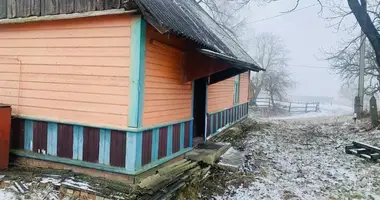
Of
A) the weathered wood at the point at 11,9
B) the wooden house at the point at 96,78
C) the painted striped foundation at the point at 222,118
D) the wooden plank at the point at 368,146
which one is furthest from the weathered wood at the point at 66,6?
the wooden plank at the point at 368,146

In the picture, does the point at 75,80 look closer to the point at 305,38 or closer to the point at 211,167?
the point at 211,167

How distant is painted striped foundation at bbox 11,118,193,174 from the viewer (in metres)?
4.83

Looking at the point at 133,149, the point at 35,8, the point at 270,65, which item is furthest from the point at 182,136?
the point at 270,65

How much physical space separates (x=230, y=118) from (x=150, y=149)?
7660mm

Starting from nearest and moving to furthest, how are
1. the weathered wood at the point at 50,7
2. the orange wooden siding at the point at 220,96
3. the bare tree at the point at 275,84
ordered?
the weathered wood at the point at 50,7, the orange wooden siding at the point at 220,96, the bare tree at the point at 275,84

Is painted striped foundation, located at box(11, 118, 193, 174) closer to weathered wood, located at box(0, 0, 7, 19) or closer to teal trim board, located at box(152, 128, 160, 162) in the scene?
teal trim board, located at box(152, 128, 160, 162)

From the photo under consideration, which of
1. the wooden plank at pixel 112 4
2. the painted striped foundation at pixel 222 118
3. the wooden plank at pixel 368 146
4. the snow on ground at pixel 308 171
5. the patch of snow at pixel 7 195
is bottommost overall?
the snow on ground at pixel 308 171

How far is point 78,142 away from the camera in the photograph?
5168mm

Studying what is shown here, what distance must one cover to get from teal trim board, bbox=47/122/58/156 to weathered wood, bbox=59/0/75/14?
6.40 ft

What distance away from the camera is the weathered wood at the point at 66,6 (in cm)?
513

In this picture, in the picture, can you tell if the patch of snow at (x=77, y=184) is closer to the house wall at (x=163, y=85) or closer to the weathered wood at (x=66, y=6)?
the house wall at (x=163, y=85)

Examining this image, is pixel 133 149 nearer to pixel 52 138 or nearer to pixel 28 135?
pixel 52 138

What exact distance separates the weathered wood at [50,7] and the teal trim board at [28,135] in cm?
198

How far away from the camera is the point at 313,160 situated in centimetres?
803
